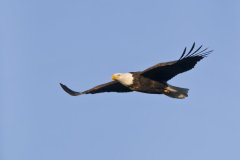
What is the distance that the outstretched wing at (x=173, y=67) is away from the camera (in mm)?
19312

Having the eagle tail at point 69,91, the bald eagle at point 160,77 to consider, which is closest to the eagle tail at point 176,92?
the bald eagle at point 160,77

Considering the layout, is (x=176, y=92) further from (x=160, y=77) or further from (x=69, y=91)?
(x=69, y=91)

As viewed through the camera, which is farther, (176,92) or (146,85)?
(176,92)

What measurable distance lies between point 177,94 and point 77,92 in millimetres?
2892

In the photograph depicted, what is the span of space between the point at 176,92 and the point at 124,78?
1145mm

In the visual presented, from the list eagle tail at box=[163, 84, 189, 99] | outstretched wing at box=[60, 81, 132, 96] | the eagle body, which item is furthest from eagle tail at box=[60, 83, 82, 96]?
eagle tail at box=[163, 84, 189, 99]

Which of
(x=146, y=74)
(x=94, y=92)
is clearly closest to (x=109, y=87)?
(x=94, y=92)

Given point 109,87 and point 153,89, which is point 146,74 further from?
point 109,87

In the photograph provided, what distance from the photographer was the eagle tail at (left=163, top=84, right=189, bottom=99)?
19.9 meters

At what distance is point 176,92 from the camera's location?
65.2ft

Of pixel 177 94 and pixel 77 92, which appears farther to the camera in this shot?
pixel 77 92

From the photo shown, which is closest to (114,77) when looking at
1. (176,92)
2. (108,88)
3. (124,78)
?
(124,78)

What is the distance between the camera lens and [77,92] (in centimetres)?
2177

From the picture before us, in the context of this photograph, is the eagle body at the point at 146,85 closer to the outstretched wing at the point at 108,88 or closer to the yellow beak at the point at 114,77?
the yellow beak at the point at 114,77
